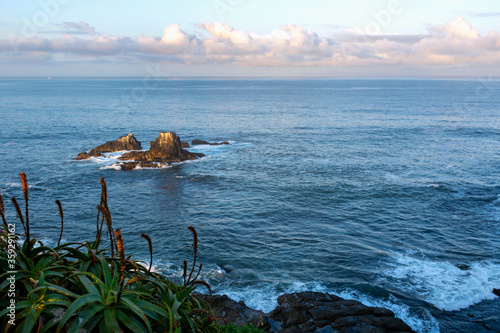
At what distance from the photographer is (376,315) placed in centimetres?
1956

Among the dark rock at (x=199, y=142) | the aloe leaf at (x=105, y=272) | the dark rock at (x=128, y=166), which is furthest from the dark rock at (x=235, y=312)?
the dark rock at (x=199, y=142)

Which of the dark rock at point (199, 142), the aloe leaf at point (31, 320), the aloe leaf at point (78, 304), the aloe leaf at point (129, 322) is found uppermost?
the aloe leaf at point (78, 304)

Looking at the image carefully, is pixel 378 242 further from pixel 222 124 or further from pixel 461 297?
pixel 222 124

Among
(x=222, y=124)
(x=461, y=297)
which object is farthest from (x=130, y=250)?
(x=222, y=124)

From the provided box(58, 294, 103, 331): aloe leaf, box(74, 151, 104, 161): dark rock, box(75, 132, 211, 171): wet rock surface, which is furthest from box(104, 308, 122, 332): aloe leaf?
box(74, 151, 104, 161): dark rock

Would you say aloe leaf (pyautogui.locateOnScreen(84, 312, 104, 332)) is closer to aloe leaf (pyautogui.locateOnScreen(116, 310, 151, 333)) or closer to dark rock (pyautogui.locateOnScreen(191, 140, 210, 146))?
aloe leaf (pyautogui.locateOnScreen(116, 310, 151, 333))

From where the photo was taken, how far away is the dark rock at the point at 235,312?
63.0 ft

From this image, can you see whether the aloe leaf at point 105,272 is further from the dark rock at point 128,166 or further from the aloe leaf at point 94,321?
the dark rock at point 128,166

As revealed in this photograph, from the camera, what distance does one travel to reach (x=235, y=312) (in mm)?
19969

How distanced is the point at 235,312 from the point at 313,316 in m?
3.93

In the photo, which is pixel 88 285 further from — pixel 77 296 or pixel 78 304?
pixel 78 304

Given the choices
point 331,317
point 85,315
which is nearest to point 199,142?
point 331,317

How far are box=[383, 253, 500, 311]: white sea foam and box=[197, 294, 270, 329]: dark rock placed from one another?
372 inches

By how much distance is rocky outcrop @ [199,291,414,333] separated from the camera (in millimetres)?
18625
